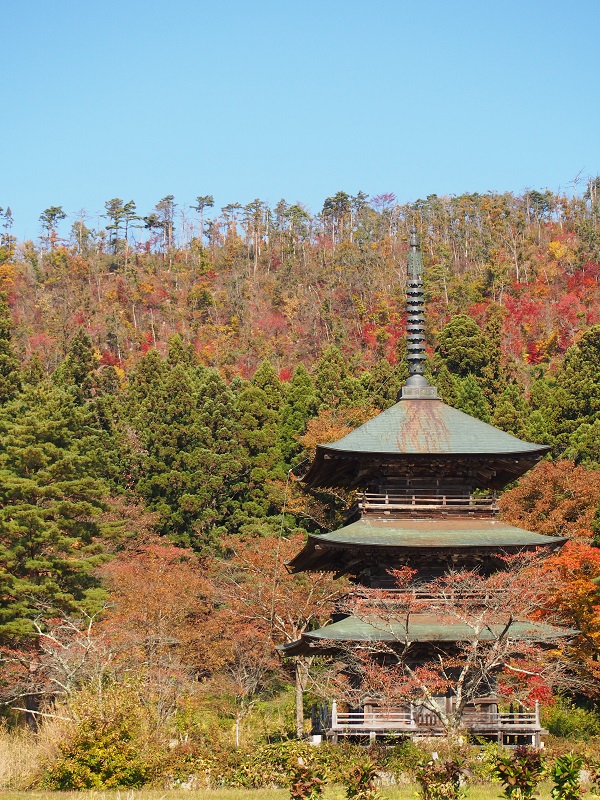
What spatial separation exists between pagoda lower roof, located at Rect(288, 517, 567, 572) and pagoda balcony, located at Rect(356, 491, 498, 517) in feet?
0.78

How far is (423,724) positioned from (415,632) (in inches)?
84.6

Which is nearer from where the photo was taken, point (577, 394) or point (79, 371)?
point (577, 394)

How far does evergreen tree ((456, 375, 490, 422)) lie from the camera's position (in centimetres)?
5428

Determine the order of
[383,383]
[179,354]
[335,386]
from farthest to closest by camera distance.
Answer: [179,354]
[383,383]
[335,386]

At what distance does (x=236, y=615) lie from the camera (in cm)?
4084

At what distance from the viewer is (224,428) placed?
53594 mm

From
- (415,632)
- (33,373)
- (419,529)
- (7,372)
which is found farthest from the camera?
(33,373)

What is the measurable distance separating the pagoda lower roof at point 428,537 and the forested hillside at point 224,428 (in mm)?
5506

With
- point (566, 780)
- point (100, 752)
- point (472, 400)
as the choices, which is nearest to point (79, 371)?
point (472, 400)

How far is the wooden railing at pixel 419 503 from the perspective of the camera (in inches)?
1082

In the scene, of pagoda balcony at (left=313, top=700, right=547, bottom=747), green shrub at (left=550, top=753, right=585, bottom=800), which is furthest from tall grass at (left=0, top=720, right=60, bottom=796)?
green shrub at (left=550, top=753, right=585, bottom=800)

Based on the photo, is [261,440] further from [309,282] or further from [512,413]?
[309,282]

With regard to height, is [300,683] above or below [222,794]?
below

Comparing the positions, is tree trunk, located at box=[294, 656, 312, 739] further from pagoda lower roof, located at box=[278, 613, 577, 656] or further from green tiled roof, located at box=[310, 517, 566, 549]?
green tiled roof, located at box=[310, 517, 566, 549]
